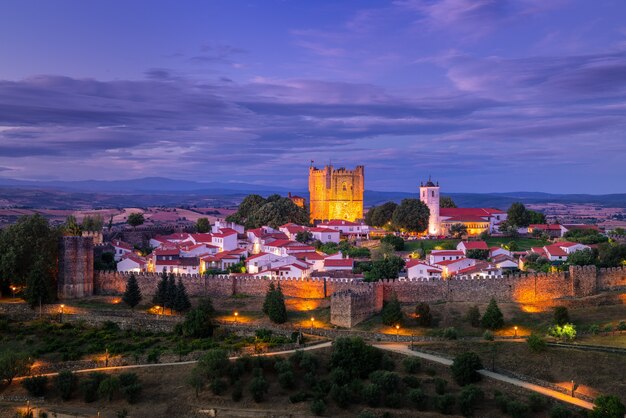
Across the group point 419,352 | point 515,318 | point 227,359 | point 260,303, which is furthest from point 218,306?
point 515,318

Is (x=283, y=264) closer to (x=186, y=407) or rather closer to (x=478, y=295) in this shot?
(x=478, y=295)

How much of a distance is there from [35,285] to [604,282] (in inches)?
1143

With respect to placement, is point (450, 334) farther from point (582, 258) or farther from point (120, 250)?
point (120, 250)

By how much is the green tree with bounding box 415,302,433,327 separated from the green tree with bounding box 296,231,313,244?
2190 centimetres

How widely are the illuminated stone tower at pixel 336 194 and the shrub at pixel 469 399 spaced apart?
5092 cm

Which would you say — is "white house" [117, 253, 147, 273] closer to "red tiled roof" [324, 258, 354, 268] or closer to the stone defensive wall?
the stone defensive wall

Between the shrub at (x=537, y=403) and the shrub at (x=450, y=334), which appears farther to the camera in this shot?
the shrub at (x=450, y=334)

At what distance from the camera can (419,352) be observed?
1171 inches

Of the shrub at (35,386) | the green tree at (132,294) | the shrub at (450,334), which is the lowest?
the shrub at (35,386)

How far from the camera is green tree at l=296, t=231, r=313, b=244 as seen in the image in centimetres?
5497

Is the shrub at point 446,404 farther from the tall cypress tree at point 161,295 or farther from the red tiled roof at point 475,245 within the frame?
the red tiled roof at point 475,245

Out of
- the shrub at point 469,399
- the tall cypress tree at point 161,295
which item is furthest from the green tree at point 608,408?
the tall cypress tree at point 161,295

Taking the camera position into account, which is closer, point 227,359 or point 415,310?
point 227,359

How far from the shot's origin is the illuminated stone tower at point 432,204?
64375 mm
